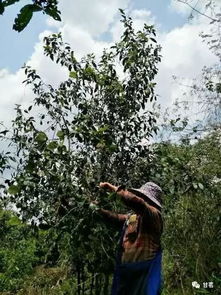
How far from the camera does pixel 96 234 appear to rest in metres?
3.96

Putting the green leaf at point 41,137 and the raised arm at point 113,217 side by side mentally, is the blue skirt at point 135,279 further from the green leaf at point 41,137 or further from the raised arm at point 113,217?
the green leaf at point 41,137

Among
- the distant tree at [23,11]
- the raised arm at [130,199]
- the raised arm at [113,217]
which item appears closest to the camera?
the distant tree at [23,11]

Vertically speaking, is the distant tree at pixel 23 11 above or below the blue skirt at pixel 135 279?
above

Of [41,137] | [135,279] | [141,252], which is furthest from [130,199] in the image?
[41,137]

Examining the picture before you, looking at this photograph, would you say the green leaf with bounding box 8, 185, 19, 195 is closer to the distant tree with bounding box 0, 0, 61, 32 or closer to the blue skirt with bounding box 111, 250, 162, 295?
the blue skirt with bounding box 111, 250, 162, 295

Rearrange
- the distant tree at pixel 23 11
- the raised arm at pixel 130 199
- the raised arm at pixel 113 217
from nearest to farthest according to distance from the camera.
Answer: the distant tree at pixel 23 11, the raised arm at pixel 130 199, the raised arm at pixel 113 217

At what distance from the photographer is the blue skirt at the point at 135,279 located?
4.02 meters

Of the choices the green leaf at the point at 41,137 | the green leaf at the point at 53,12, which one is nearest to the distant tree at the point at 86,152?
the green leaf at the point at 41,137

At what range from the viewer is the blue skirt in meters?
4.02

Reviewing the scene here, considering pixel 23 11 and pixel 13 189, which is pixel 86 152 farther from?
pixel 23 11

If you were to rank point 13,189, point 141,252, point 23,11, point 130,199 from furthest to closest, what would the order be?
point 141,252 < point 13,189 < point 130,199 < point 23,11

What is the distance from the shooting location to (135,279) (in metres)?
4.05

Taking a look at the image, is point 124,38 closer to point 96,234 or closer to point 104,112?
point 104,112

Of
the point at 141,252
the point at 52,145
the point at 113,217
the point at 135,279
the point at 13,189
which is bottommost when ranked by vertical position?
the point at 135,279
